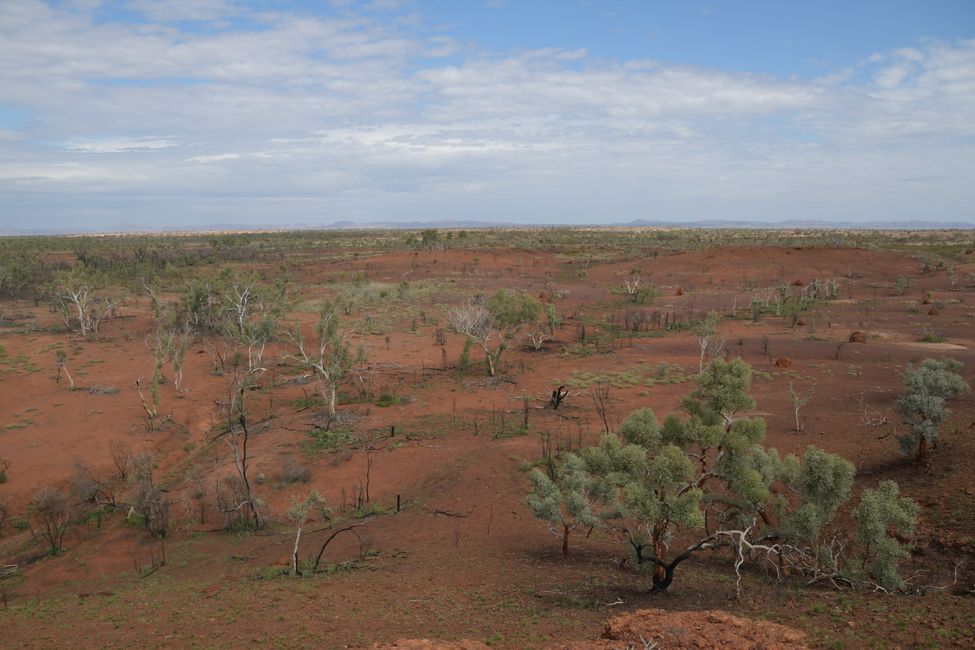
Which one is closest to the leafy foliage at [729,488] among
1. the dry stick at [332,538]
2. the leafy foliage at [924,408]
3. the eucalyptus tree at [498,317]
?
the dry stick at [332,538]

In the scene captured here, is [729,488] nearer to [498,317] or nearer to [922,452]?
[922,452]

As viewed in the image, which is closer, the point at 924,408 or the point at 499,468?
the point at 924,408

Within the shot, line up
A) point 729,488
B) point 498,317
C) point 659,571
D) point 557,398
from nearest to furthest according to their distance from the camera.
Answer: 1. point 659,571
2. point 729,488
3. point 557,398
4. point 498,317

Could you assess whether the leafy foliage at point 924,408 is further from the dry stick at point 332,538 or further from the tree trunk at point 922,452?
the dry stick at point 332,538

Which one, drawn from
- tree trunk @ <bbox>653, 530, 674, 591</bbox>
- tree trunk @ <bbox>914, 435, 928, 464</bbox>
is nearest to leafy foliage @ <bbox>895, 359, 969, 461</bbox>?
tree trunk @ <bbox>914, 435, 928, 464</bbox>

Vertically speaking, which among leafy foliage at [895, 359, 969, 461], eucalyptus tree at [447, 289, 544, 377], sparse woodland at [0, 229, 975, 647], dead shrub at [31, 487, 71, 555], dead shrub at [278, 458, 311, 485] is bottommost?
dead shrub at [31, 487, 71, 555]

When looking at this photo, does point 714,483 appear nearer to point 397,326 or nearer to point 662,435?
point 662,435

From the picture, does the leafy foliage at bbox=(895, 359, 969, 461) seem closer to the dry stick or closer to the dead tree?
the dead tree

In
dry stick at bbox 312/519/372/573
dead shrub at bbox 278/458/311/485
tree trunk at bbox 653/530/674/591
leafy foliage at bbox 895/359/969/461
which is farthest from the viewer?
dead shrub at bbox 278/458/311/485

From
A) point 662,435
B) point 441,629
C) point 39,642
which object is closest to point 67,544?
point 39,642

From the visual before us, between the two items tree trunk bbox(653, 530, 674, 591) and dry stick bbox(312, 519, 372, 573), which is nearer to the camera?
tree trunk bbox(653, 530, 674, 591)

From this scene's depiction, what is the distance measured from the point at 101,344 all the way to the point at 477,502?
91.5 feet

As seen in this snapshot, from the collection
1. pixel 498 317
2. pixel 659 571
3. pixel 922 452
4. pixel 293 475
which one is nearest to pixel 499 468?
pixel 293 475

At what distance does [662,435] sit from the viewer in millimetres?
11406
